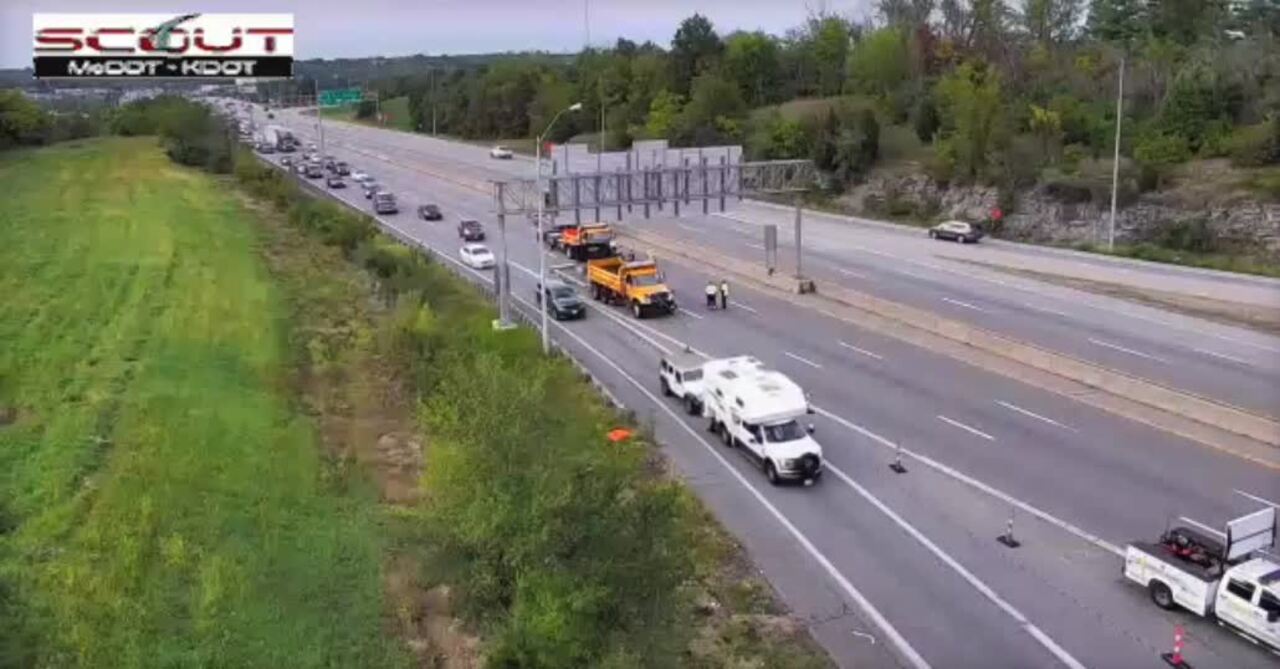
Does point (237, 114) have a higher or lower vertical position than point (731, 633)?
higher

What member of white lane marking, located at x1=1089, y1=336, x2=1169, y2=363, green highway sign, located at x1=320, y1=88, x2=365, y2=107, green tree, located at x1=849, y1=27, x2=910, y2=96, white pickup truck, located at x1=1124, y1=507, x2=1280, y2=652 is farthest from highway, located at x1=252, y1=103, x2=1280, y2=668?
green tree, located at x1=849, y1=27, x2=910, y2=96

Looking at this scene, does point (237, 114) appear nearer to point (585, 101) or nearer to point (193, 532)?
point (585, 101)

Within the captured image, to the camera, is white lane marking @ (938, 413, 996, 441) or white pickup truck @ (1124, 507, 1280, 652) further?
white lane marking @ (938, 413, 996, 441)

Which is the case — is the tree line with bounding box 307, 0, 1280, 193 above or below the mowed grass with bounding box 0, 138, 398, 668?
above

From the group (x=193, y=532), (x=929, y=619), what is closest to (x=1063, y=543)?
(x=929, y=619)

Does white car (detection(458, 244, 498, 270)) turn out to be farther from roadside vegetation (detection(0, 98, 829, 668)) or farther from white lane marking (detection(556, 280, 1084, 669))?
white lane marking (detection(556, 280, 1084, 669))

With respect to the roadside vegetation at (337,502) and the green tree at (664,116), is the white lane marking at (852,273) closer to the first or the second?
the roadside vegetation at (337,502)
